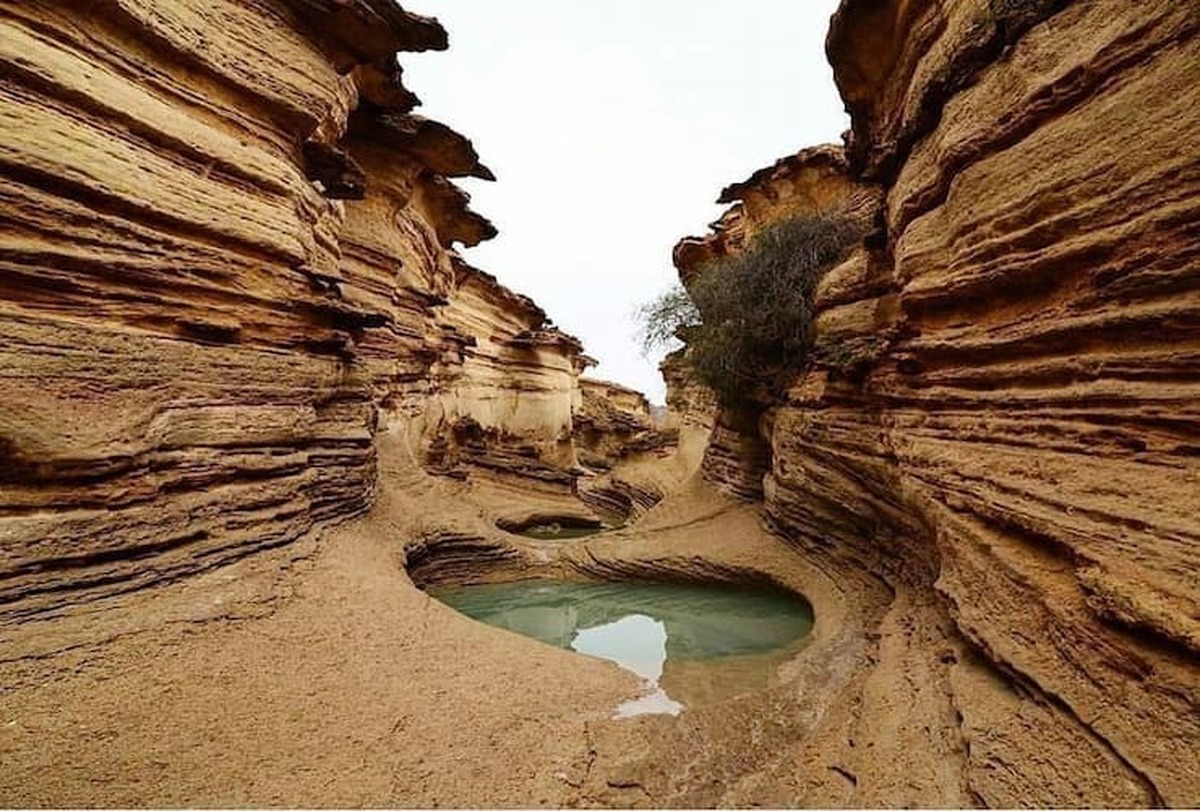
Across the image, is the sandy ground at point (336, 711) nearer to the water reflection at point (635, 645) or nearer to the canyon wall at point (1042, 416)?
the water reflection at point (635, 645)

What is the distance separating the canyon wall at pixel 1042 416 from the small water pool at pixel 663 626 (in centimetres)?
179

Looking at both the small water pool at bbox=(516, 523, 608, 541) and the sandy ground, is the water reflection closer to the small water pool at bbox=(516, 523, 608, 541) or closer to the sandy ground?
the sandy ground

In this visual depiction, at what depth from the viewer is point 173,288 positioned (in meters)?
5.60

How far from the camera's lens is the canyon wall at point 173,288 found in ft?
14.6

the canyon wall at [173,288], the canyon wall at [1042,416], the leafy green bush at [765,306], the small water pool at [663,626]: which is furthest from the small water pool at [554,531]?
the canyon wall at [1042,416]

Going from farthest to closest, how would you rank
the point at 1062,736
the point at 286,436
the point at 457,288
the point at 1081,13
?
the point at 457,288
the point at 286,436
the point at 1081,13
the point at 1062,736

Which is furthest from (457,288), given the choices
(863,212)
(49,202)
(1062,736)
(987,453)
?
(1062,736)

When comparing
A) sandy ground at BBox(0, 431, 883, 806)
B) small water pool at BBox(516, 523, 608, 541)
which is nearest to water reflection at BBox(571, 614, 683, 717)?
sandy ground at BBox(0, 431, 883, 806)

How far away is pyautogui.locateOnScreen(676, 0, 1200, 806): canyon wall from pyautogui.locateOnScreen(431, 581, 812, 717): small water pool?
179cm

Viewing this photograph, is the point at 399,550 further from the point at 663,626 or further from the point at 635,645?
the point at 663,626

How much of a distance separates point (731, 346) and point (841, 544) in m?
5.07

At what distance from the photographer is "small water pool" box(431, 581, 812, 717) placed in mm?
6193

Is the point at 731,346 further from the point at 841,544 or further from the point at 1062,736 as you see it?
the point at 1062,736

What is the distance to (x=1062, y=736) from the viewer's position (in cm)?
283
